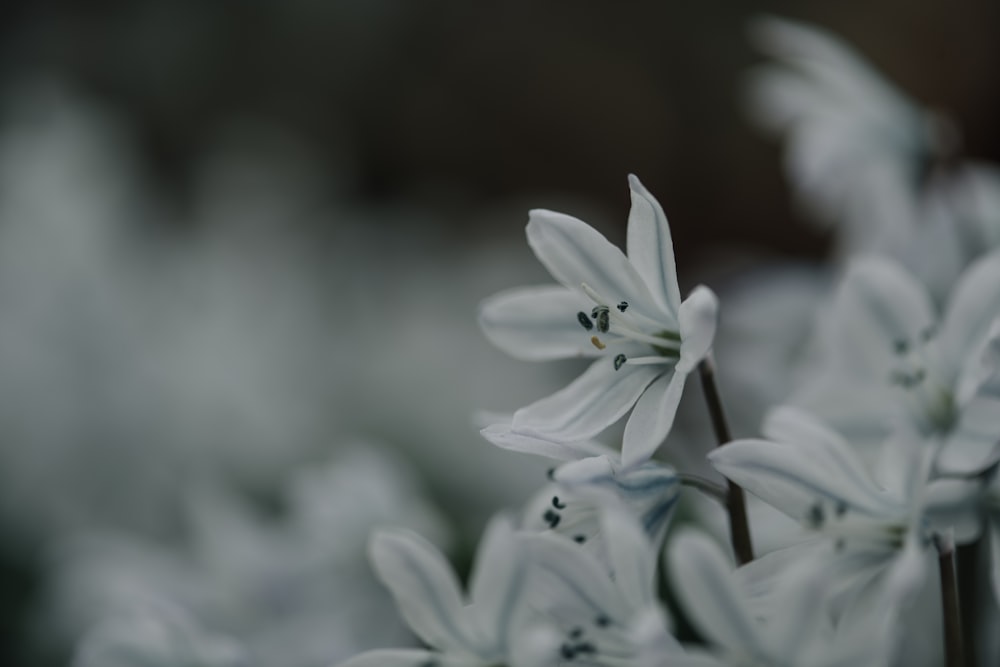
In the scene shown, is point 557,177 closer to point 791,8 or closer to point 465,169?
point 465,169

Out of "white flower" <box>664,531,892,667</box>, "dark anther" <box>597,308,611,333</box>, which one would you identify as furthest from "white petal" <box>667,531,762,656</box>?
"dark anther" <box>597,308,611,333</box>

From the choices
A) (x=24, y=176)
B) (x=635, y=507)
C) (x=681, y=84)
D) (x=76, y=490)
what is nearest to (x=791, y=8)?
(x=681, y=84)

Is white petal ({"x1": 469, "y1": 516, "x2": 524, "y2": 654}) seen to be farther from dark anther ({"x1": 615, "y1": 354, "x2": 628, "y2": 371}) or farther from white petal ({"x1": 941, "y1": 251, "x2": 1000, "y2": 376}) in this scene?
white petal ({"x1": 941, "y1": 251, "x2": 1000, "y2": 376})

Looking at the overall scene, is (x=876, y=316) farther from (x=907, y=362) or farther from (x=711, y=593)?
(x=711, y=593)

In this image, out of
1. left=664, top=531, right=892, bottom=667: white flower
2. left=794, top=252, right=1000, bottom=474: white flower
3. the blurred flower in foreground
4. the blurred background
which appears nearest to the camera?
left=664, top=531, right=892, bottom=667: white flower

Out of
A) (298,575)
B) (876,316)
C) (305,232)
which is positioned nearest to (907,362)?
(876,316)

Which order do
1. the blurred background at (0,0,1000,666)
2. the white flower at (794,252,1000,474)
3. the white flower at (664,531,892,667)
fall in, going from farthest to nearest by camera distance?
the blurred background at (0,0,1000,666), the white flower at (794,252,1000,474), the white flower at (664,531,892,667)

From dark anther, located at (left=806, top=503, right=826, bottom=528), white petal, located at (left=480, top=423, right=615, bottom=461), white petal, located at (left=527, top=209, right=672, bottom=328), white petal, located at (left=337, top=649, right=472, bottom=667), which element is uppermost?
white petal, located at (left=527, top=209, right=672, bottom=328)
